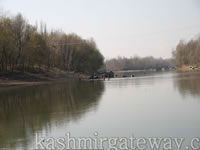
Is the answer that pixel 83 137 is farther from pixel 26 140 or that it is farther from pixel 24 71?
pixel 24 71

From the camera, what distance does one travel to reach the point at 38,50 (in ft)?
255

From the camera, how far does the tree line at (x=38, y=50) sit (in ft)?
216

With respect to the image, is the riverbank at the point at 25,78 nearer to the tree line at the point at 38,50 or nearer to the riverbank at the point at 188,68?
the tree line at the point at 38,50

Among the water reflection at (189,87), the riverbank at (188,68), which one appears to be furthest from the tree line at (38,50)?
the riverbank at (188,68)

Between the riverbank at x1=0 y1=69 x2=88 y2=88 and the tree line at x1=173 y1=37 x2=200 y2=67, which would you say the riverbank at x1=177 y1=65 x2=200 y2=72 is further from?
the riverbank at x1=0 y1=69 x2=88 y2=88

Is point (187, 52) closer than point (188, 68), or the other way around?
point (188, 68)

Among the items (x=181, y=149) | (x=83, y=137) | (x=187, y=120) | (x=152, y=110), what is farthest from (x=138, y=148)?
(x=152, y=110)

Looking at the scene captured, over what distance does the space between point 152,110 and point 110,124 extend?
18.2 feet

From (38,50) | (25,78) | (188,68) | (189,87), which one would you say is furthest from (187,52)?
(189,87)

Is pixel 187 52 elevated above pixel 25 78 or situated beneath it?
elevated above

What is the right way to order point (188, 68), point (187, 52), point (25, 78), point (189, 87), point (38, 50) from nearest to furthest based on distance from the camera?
point (189, 87), point (25, 78), point (38, 50), point (188, 68), point (187, 52)

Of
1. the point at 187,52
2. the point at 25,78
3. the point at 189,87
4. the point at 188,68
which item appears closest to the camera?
the point at 189,87

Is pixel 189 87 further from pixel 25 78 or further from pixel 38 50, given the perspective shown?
pixel 38 50

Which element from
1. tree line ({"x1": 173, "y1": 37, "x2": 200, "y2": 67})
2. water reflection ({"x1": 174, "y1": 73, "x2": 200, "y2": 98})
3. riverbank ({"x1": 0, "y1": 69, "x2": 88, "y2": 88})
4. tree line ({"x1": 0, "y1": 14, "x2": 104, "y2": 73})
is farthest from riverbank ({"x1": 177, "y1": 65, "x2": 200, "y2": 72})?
water reflection ({"x1": 174, "y1": 73, "x2": 200, "y2": 98})
